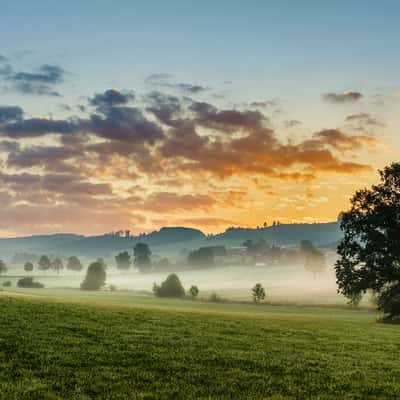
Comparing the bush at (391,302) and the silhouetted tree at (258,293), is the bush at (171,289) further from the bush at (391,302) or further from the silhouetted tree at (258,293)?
the bush at (391,302)

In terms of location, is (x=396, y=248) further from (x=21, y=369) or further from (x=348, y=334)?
(x=21, y=369)

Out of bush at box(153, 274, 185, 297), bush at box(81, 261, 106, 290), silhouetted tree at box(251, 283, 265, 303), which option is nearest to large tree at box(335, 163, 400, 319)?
silhouetted tree at box(251, 283, 265, 303)

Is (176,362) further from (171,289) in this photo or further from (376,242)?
(171,289)

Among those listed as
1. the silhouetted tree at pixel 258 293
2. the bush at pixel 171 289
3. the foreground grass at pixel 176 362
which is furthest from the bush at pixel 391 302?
the bush at pixel 171 289

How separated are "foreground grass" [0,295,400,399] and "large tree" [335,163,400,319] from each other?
72.3 feet

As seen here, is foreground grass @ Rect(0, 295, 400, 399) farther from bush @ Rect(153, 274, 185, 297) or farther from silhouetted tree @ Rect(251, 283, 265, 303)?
bush @ Rect(153, 274, 185, 297)

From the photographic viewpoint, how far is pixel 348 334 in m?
33.5

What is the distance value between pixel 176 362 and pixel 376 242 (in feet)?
120

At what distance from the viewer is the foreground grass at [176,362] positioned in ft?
53.2

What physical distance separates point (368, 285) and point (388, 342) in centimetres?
2225

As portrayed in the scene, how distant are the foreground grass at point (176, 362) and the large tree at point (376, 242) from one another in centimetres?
2204

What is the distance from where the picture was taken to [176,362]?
19.7m

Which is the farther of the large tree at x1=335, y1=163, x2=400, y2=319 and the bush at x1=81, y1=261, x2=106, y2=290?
the bush at x1=81, y1=261, x2=106, y2=290

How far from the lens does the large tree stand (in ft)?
166
